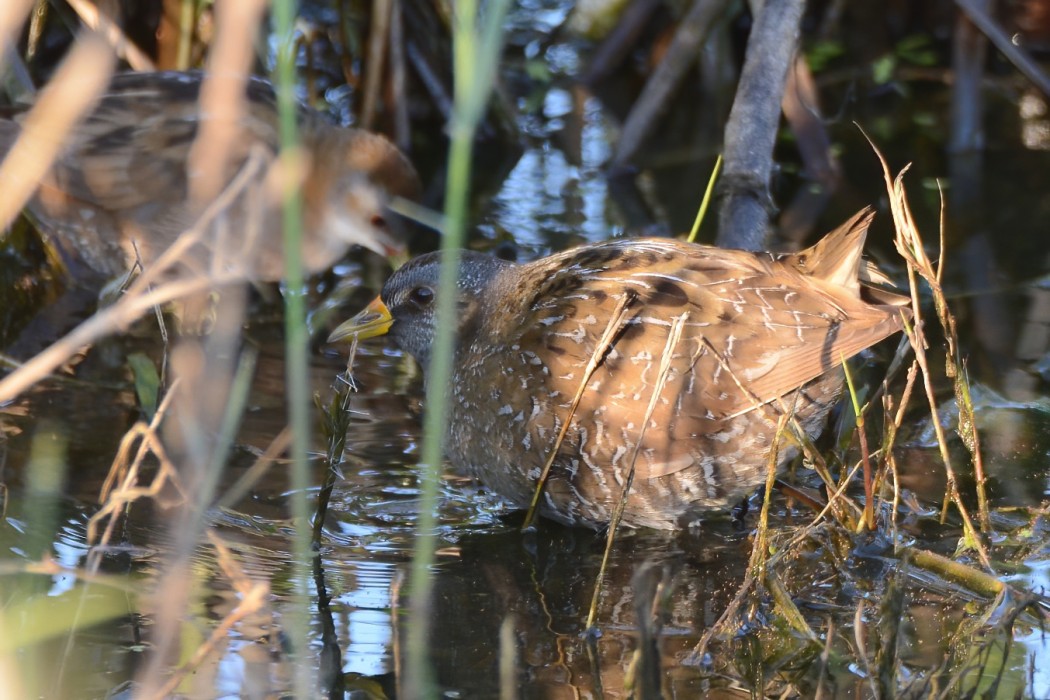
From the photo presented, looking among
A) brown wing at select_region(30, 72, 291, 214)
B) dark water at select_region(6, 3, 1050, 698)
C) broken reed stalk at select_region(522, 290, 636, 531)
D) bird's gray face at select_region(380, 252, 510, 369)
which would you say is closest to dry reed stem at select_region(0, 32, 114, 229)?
dark water at select_region(6, 3, 1050, 698)

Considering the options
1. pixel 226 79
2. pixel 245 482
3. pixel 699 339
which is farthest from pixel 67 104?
pixel 245 482

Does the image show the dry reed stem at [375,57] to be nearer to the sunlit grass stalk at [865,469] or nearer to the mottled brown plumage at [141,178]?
the mottled brown plumage at [141,178]

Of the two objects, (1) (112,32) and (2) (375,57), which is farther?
(2) (375,57)

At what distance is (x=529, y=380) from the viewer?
151 inches

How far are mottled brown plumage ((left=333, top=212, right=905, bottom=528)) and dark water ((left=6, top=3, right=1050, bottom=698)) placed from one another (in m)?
0.21

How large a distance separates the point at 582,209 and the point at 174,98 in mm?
2032

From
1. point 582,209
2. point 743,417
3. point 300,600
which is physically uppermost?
point 582,209

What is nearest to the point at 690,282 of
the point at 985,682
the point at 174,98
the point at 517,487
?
the point at 517,487

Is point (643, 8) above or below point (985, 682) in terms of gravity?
above

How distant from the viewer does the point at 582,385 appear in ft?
11.4

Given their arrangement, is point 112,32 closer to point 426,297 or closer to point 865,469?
point 426,297

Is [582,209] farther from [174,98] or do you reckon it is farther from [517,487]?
[517,487]

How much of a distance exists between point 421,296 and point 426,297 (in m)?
0.02

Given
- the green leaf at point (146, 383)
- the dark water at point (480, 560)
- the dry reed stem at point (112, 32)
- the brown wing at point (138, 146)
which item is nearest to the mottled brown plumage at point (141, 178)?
the brown wing at point (138, 146)
